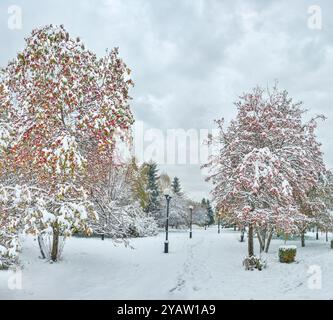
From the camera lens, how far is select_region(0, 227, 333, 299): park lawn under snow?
31.1 ft

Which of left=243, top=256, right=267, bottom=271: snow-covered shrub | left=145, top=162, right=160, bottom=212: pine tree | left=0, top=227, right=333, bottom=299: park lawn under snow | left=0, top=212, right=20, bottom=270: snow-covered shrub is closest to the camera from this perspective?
left=0, top=212, right=20, bottom=270: snow-covered shrub

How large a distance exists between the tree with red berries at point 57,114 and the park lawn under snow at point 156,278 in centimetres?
292

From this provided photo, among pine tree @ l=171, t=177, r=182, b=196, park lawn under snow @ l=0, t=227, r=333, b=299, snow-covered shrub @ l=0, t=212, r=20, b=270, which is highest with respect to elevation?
pine tree @ l=171, t=177, r=182, b=196

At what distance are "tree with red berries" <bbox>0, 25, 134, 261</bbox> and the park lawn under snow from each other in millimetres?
2919

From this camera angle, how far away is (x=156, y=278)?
1185cm

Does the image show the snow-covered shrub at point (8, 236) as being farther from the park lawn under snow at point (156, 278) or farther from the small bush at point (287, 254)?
the small bush at point (287, 254)

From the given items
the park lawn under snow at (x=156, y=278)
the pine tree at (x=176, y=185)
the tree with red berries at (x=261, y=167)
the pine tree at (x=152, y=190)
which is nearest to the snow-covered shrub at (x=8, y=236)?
the park lawn under snow at (x=156, y=278)

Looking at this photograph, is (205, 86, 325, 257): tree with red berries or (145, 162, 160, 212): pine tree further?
(145, 162, 160, 212): pine tree

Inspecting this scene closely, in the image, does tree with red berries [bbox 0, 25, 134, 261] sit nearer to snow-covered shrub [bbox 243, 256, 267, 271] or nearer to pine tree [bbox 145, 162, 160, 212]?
snow-covered shrub [bbox 243, 256, 267, 271]

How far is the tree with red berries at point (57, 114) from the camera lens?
6.85 meters

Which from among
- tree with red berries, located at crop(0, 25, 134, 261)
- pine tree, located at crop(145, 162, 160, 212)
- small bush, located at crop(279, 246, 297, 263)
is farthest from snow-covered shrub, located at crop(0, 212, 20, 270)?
pine tree, located at crop(145, 162, 160, 212)

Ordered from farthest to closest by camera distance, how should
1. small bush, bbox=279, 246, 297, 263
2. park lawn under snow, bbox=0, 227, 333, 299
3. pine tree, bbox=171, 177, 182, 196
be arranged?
1. pine tree, bbox=171, 177, 182, 196
2. small bush, bbox=279, 246, 297, 263
3. park lawn under snow, bbox=0, 227, 333, 299
